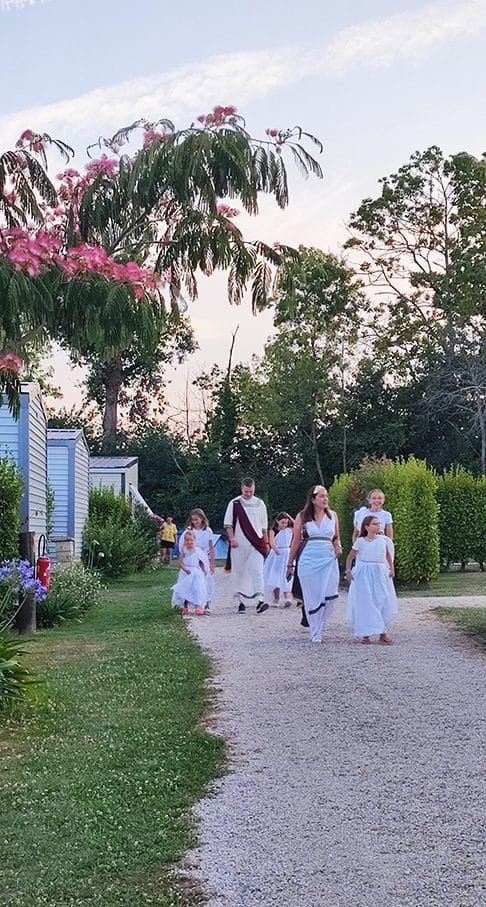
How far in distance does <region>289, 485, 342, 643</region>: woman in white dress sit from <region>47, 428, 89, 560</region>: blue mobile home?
11.0 m

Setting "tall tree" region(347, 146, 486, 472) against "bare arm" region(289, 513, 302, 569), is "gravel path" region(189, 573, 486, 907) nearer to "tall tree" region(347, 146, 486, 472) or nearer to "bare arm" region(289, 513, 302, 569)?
"bare arm" region(289, 513, 302, 569)

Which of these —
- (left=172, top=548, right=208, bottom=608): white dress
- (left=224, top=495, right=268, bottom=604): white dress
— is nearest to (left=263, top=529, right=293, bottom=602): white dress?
(left=224, top=495, right=268, bottom=604): white dress

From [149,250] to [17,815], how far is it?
437cm

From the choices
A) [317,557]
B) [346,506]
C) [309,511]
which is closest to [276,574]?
[309,511]

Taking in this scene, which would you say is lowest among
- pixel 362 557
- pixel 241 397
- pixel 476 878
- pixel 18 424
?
pixel 476 878

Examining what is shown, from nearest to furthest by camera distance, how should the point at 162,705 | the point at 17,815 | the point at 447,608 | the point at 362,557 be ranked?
the point at 17,815, the point at 162,705, the point at 362,557, the point at 447,608

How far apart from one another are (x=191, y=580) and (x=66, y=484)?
29.6 ft

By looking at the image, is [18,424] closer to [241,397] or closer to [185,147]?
[185,147]

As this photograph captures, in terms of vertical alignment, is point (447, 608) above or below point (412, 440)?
below

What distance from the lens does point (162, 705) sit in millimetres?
7797

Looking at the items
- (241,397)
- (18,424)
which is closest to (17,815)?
(18,424)

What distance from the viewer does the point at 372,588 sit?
37.2 feet

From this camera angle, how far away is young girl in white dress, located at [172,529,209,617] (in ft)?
49.2

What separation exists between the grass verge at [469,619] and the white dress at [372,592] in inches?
42.6
